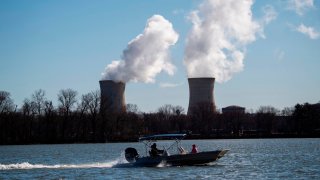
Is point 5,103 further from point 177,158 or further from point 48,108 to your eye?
point 177,158

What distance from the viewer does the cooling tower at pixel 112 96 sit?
12325 centimetres

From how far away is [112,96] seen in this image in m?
128

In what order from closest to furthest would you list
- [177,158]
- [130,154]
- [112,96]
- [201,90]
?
[177,158] → [130,154] → [112,96] → [201,90]

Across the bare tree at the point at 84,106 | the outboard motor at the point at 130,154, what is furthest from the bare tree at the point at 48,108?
the outboard motor at the point at 130,154

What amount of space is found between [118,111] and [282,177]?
97087mm

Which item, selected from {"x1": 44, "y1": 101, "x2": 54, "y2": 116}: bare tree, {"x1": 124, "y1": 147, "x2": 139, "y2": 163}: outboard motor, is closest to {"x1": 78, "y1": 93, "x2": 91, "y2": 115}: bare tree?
{"x1": 44, "y1": 101, "x2": 54, "y2": 116}: bare tree

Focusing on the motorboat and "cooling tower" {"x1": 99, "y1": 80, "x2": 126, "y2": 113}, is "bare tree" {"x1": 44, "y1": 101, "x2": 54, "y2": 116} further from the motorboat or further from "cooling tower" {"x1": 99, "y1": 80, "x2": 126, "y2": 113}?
the motorboat

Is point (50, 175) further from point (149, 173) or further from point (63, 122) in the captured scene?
point (63, 122)

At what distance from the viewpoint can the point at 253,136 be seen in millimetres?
172875

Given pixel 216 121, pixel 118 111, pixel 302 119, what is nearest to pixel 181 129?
pixel 216 121

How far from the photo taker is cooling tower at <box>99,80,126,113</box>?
123250mm

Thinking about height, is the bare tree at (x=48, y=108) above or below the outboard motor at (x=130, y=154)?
above

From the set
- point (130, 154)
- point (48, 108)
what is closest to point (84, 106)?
point (48, 108)

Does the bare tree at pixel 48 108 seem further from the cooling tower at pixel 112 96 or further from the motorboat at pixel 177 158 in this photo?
the motorboat at pixel 177 158
